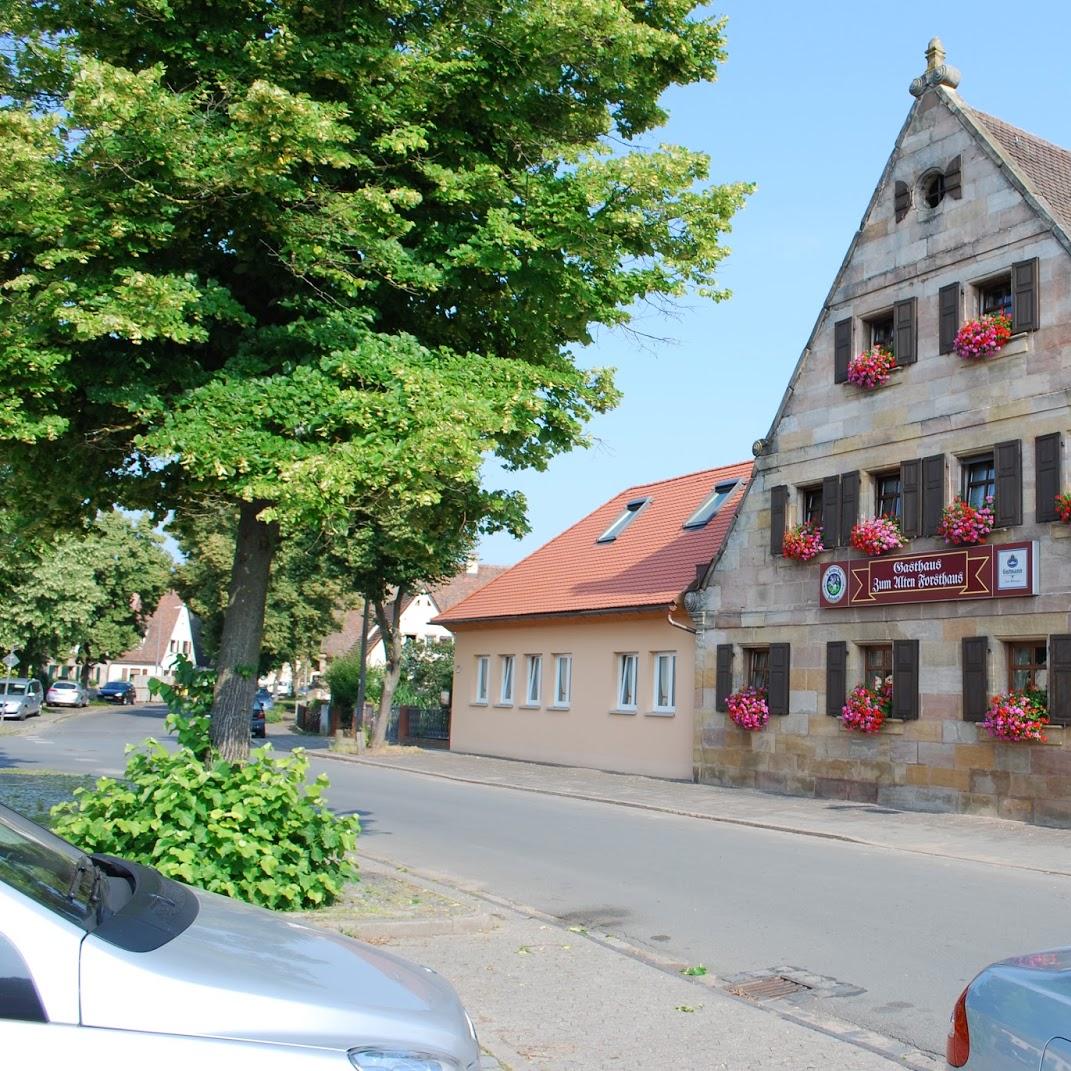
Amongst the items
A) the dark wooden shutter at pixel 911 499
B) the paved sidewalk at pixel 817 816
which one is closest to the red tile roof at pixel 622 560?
the paved sidewalk at pixel 817 816

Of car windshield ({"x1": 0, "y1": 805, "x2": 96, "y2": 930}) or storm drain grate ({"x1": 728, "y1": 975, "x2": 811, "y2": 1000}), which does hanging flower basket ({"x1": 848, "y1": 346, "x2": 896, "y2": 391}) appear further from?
car windshield ({"x1": 0, "y1": 805, "x2": 96, "y2": 930})

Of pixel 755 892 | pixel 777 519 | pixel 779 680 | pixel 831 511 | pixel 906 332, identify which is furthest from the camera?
pixel 777 519

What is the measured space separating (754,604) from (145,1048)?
20.3m

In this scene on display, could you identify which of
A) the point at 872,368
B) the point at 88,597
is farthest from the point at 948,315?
the point at 88,597

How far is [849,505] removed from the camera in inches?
800

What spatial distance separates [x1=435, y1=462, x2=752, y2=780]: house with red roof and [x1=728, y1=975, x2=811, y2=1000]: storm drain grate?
16.4 metres

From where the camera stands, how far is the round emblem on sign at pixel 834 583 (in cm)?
2017

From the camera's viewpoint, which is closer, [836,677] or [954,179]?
[954,179]

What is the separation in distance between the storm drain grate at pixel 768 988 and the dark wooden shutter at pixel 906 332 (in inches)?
557

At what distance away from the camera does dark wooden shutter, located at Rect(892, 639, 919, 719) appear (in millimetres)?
18719

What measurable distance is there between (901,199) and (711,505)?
962 cm

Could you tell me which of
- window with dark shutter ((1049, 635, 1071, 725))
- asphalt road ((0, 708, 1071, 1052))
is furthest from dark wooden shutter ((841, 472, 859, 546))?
asphalt road ((0, 708, 1071, 1052))

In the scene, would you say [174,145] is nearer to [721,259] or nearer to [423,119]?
[423,119]

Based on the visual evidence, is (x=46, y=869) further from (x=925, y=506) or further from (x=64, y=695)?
(x=64, y=695)
